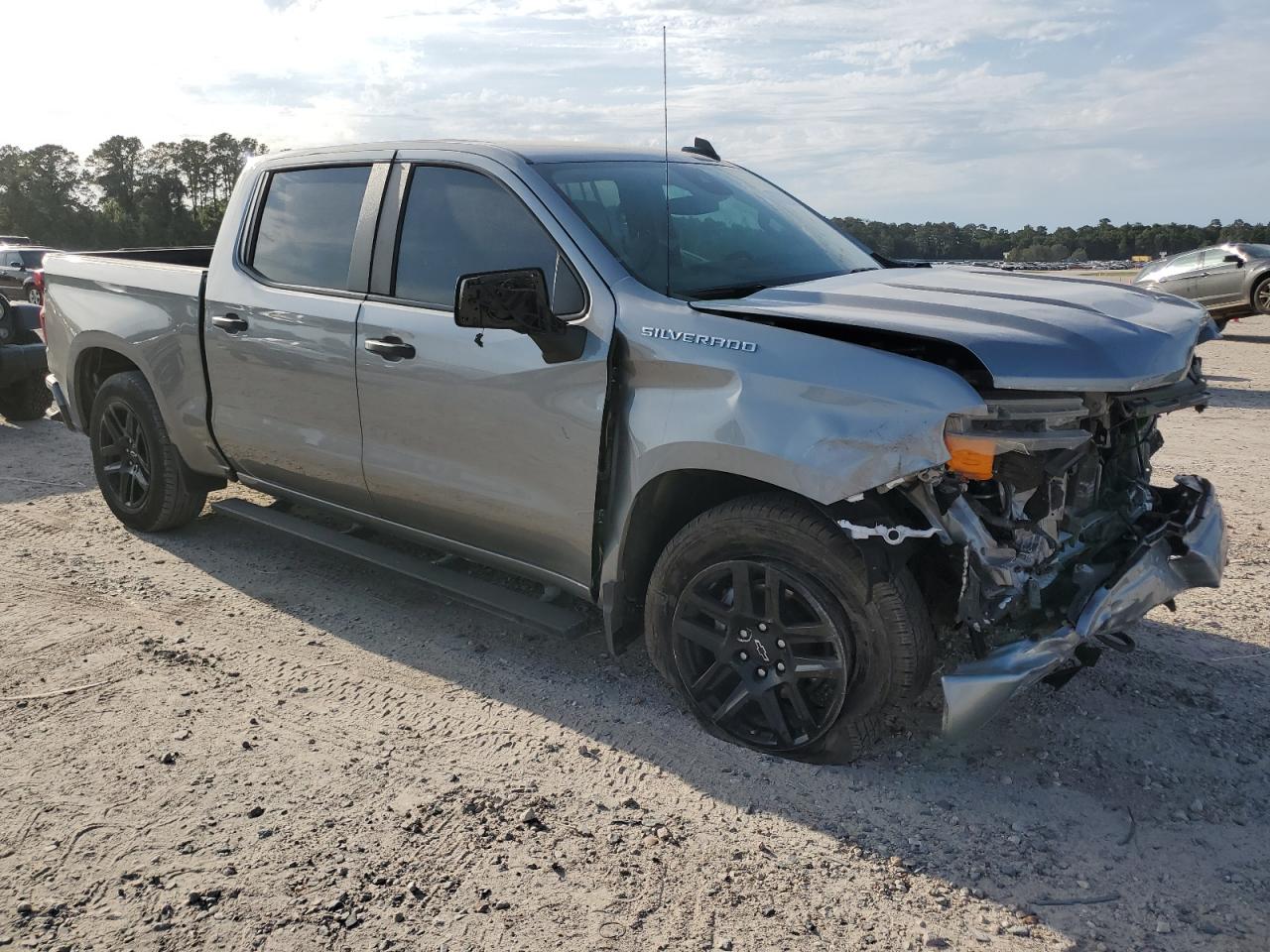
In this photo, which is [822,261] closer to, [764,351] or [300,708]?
[764,351]

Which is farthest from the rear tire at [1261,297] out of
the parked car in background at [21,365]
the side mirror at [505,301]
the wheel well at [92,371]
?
the parked car in background at [21,365]

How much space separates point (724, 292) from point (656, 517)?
0.81 metres

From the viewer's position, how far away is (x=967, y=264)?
4609 mm

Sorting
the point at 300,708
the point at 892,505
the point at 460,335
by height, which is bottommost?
the point at 300,708

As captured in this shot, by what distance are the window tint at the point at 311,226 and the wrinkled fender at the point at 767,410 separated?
5.29ft

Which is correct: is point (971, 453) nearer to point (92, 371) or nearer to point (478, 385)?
point (478, 385)

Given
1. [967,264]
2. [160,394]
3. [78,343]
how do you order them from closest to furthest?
[967,264] < [160,394] < [78,343]

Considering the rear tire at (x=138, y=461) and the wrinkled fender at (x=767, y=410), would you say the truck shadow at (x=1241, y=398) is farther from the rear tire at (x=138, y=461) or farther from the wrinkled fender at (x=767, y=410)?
the rear tire at (x=138, y=461)

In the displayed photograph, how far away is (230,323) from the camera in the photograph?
187 inches

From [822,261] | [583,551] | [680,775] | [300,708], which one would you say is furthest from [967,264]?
[300,708]

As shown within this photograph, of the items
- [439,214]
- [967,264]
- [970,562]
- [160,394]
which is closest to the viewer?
[970,562]

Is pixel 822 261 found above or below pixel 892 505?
above

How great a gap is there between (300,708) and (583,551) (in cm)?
121

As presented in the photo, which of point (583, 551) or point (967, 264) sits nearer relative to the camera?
point (583, 551)
